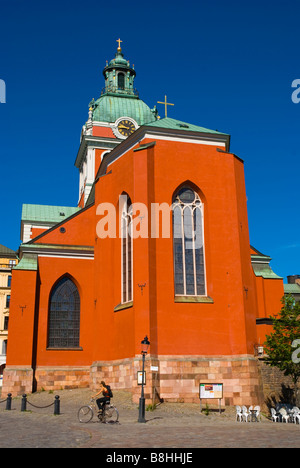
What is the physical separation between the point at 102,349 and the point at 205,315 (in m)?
5.86

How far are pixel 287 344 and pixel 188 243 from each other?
6.71m

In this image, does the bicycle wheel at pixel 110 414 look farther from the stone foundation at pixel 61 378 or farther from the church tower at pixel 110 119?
the church tower at pixel 110 119

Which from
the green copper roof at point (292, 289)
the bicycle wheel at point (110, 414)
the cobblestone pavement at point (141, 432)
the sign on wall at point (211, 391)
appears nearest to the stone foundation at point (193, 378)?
the cobblestone pavement at point (141, 432)

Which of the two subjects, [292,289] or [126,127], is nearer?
[126,127]

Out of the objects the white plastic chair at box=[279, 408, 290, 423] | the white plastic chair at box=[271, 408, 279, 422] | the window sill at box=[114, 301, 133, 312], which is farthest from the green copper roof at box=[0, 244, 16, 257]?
the white plastic chair at box=[279, 408, 290, 423]

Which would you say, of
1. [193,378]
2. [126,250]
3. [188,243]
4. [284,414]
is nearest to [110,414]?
[193,378]

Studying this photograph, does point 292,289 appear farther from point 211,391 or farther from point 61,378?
point 211,391

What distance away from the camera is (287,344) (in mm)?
22531

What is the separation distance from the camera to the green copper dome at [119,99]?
44.8 m

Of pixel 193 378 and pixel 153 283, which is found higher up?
pixel 153 283

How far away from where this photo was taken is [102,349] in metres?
26.4
